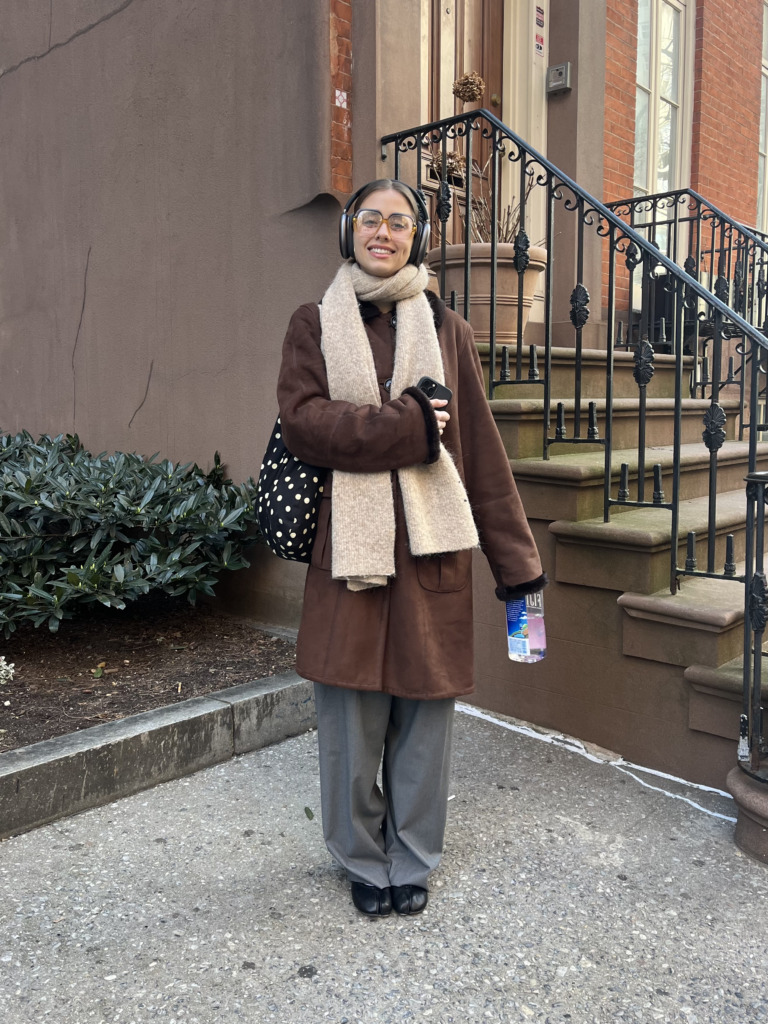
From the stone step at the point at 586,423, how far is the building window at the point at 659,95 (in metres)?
3.06

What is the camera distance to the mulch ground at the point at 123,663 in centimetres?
331

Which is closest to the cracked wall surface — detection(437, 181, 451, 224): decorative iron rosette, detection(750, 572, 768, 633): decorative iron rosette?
detection(437, 181, 451, 224): decorative iron rosette

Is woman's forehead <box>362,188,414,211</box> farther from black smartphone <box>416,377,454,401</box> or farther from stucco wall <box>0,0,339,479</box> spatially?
stucco wall <box>0,0,339,479</box>

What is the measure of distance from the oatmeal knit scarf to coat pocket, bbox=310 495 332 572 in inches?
2.1

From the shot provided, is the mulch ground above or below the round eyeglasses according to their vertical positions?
below

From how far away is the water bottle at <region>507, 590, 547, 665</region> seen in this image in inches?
92.3

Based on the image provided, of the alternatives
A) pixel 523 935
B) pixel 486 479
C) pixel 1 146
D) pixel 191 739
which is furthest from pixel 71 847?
pixel 1 146

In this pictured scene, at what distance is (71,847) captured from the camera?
8.64ft

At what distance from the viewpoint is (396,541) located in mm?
2244

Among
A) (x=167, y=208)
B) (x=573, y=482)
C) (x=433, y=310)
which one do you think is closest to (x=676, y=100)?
(x=167, y=208)

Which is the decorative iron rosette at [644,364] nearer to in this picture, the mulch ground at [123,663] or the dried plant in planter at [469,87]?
the mulch ground at [123,663]

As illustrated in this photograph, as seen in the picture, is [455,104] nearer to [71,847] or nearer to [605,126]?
[605,126]

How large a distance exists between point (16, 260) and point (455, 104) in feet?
11.0

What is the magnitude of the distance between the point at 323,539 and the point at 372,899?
3.19 ft
